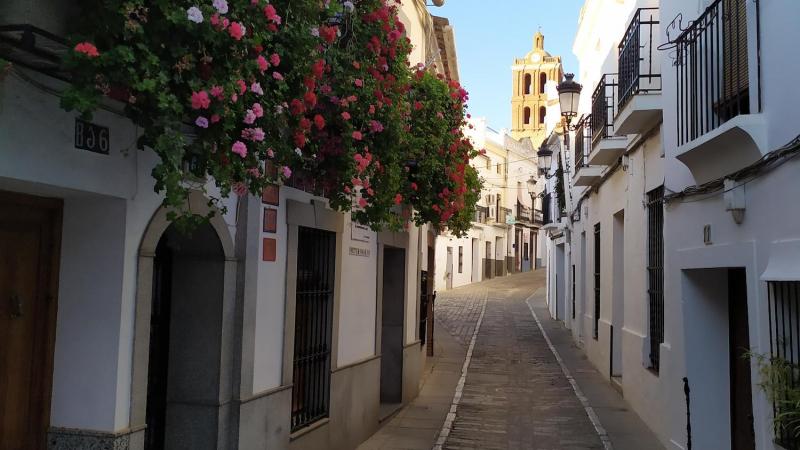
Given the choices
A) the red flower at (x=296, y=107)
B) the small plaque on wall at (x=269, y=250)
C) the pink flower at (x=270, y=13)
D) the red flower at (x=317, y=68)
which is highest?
the pink flower at (x=270, y=13)

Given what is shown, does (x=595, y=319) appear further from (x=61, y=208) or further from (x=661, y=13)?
(x=61, y=208)

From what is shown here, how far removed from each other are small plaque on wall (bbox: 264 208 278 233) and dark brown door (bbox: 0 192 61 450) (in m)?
2.05

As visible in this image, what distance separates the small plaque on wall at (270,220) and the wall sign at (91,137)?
2.15 m

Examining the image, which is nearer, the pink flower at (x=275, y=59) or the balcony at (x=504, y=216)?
the pink flower at (x=275, y=59)

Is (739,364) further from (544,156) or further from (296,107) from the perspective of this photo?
(544,156)

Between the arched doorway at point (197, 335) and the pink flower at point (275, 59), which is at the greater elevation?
the pink flower at point (275, 59)

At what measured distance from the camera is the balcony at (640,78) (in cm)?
857

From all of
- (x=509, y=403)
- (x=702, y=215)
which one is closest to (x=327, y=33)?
(x=702, y=215)

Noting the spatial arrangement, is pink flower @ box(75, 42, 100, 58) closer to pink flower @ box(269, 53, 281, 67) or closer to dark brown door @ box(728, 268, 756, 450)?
pink flower @ box(269, 53, 281, 67)

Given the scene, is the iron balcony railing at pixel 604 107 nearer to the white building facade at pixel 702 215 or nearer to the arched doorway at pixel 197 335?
the white building facade at pixel 702 215

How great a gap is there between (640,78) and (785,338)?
208 inches

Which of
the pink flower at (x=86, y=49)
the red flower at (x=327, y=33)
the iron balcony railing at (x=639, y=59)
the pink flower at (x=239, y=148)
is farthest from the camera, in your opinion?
the iron balcony railing at (x=639, y=59)

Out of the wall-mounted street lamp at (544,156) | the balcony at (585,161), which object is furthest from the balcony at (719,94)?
the wall-mounted street lamp at (544,156)

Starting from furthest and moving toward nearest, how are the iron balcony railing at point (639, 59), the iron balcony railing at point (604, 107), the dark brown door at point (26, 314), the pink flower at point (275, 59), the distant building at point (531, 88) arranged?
the distant building at point (531, 88), the iron balcony railing at point (604, 107), the iron balcony railing at point (639, 59), the dark brown door at point (26, 314), the pink flower at point (275, 59)
